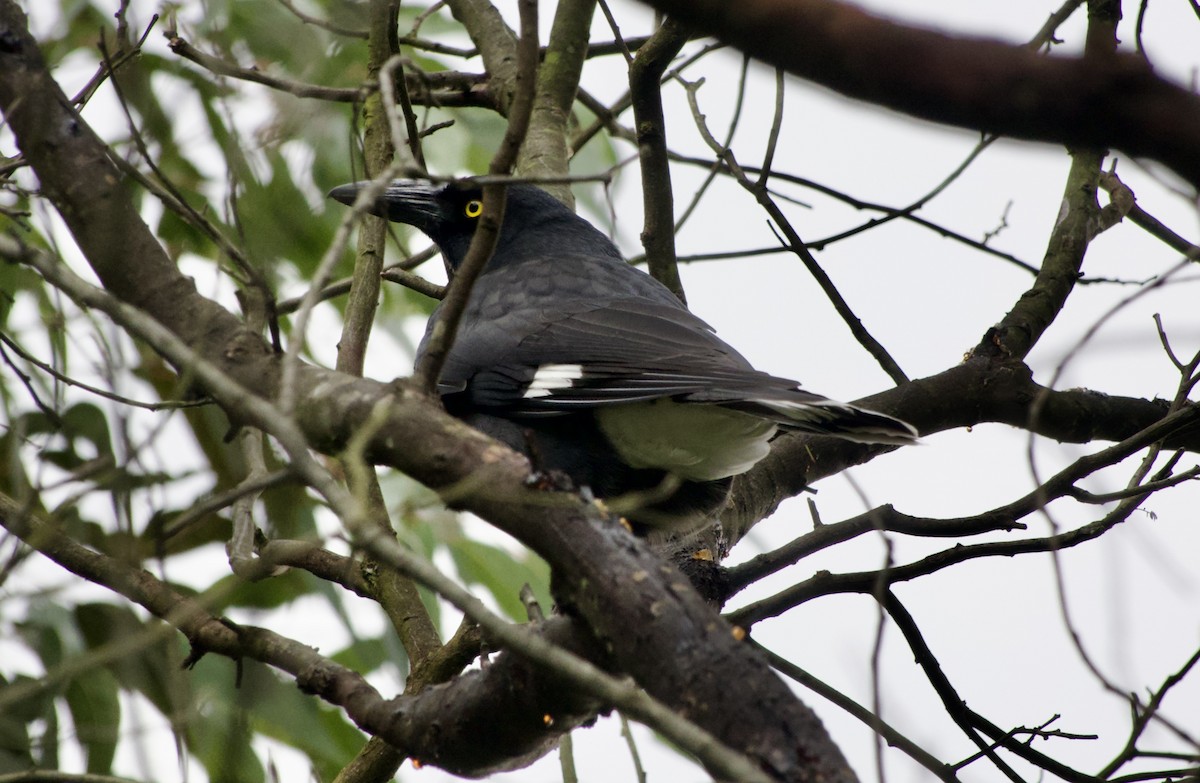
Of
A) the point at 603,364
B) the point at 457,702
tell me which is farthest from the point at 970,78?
the point at 603,364

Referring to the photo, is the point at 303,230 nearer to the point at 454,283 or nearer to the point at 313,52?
the point at 313,52

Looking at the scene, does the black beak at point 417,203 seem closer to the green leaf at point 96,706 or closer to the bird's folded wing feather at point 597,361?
the bird's folded wing feather at point 597,361

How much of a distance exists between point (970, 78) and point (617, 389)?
6.77 ft

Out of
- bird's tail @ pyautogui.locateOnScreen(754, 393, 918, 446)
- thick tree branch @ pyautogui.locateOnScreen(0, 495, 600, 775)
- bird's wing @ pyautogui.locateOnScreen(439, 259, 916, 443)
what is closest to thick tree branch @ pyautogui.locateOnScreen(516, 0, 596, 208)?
bird's wing @ pyautogui.locateOnScreen(439, 259, 916, 443)

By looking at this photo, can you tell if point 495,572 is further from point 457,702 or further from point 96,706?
point 457,702

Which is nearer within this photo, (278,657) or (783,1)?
(783,1)

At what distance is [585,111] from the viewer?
5.29m

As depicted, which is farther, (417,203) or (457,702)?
(417,203)

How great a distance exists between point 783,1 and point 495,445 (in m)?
0.90

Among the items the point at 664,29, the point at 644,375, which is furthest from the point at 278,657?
the point at 664,29

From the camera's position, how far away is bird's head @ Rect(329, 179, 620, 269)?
3.96 m

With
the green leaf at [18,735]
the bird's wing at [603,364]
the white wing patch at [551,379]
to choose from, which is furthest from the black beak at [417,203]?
the green leaf at [18,735]

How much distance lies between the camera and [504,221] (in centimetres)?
397

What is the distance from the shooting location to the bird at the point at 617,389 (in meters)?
2.87
